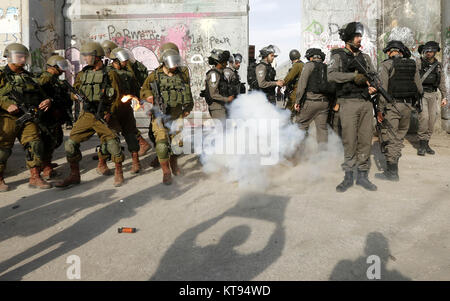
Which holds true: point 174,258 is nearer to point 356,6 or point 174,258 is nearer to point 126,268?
point 126,268

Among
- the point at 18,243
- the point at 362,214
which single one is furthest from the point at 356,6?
the point at 18,243

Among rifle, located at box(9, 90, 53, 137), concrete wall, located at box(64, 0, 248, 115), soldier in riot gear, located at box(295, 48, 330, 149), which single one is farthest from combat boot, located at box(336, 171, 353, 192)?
concrete wall, located at box(64, 0, 248, 115)

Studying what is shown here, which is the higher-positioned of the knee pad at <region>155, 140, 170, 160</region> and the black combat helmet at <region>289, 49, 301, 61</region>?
the black combat helmet at <region>289, 49, 301, 61</region>

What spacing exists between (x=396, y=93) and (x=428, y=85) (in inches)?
85.6

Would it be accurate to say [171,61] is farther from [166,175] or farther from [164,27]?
[164,27]

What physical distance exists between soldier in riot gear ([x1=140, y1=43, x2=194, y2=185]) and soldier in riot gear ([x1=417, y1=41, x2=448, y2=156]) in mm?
4456

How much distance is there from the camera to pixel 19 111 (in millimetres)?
5086

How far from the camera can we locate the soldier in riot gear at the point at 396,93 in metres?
5.21

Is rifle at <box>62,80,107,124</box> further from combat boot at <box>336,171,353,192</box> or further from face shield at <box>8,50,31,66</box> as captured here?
combat boot at <box>336,171,353,192</box>

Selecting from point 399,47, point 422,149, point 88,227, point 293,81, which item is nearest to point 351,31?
point 399,47

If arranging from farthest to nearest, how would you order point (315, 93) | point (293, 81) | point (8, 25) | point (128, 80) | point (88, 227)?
point (8, 25) → point (293, 81) → point (128, 80) → point (315, 93) → point (88, 227)

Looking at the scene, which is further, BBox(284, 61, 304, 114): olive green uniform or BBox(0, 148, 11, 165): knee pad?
BBox(284, 61, 304, 114): olive green uniform

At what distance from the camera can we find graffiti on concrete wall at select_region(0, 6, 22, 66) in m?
9.59
